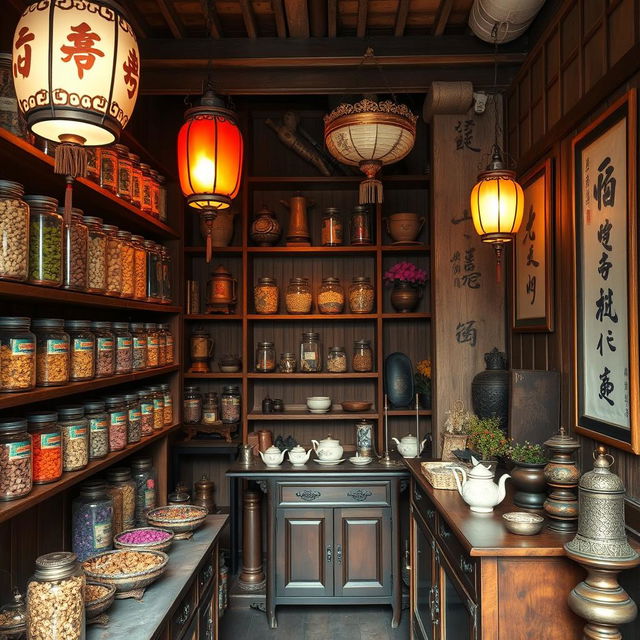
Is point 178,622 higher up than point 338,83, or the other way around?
point 338,83

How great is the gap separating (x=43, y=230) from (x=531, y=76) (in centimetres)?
226

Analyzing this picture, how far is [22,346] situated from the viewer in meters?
1.72

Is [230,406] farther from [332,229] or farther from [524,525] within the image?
[524,525]

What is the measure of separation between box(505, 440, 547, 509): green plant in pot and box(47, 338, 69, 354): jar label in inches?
60.2

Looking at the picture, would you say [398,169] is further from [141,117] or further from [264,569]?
[264,569]

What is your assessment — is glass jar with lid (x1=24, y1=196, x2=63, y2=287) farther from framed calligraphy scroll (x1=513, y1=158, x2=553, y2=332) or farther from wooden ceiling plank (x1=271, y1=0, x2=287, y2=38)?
framed calligraphy scroll (x1=513, y1=158, x2=553, y2=332)

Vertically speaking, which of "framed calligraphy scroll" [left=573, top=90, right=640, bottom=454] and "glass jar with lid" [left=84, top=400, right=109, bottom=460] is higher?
"framed calligraphy scroll" [left=573, top=90, right=640, bottom=454]

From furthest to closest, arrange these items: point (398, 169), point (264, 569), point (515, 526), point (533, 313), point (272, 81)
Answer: point (398, 169) < point (264, 569) < point (272, 81) < point (533, 313) < point (515, 526)

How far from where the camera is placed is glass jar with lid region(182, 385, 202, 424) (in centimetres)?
367

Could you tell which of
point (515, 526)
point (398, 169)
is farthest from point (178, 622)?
point (398, 169)

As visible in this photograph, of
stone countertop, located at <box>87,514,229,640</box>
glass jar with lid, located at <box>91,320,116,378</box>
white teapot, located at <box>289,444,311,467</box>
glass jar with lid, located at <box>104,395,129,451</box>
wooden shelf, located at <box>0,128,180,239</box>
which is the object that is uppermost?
wooden shelf, located at <box>0,128,180,239</box>

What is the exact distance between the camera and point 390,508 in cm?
320

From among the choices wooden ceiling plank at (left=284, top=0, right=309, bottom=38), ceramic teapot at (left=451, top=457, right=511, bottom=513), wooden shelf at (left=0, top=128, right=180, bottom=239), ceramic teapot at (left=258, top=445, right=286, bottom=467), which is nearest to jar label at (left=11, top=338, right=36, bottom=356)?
wooden shelf at (left=0, top=128, right=180, bottom=239)

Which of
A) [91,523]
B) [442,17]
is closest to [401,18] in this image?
[442,17]
